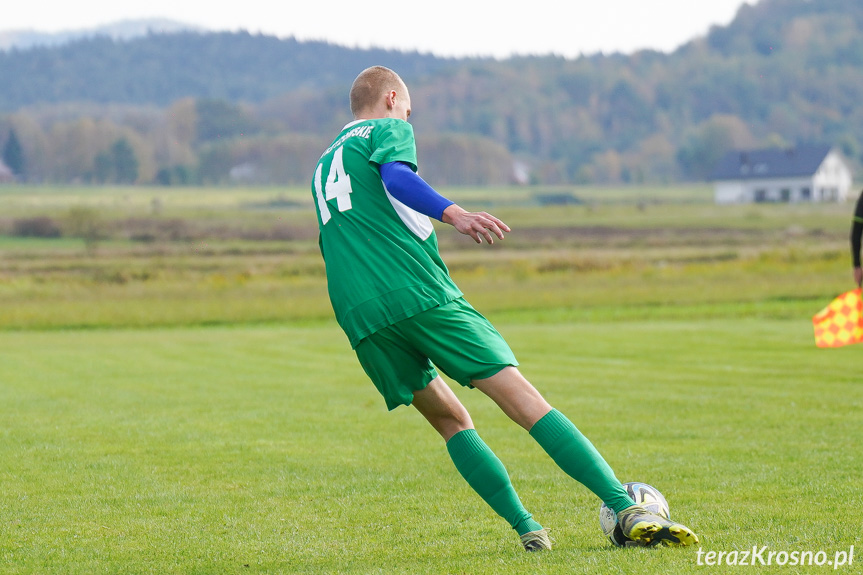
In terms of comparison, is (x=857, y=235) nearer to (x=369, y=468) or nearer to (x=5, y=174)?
(x=369, y=468)

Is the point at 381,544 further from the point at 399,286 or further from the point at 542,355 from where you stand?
the point at 542,355

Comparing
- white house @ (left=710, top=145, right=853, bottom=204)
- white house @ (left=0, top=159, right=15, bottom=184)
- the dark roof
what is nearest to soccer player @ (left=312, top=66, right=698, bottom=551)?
white house @ (left=0, top=159, right=15, bottom=184)

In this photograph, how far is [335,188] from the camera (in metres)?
4.95

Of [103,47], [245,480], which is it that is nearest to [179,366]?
[245,480]

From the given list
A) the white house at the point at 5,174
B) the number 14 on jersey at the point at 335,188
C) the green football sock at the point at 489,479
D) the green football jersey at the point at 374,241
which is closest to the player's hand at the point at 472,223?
the green football jersey at the point at 374,241

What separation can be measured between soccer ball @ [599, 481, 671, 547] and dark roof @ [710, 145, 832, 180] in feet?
389

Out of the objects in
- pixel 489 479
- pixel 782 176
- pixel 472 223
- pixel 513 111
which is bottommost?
pixel 782 176

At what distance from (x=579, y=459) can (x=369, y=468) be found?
3.01 meters

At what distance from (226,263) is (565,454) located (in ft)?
201

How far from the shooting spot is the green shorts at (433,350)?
4645mm

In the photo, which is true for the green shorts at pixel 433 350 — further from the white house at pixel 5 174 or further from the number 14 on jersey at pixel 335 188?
the white house at pixel 5 174

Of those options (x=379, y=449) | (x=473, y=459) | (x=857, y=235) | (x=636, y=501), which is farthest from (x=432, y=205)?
(x=857, y=235)

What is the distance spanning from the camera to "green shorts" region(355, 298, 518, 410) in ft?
15.2

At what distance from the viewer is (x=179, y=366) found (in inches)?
678
